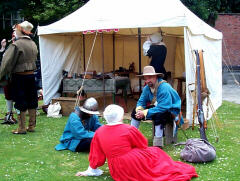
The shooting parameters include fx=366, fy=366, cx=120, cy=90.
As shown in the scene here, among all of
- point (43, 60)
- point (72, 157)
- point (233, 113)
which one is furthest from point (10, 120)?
point (233, 113)

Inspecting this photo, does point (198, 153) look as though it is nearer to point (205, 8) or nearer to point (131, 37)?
point (131, 37)

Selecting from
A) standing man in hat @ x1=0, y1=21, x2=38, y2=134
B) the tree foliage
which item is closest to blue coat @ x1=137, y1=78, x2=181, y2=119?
standing man in hat @ x1=0, y1=21, x2=38, y2=134

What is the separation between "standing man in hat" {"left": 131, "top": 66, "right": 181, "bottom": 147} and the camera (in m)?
4.90

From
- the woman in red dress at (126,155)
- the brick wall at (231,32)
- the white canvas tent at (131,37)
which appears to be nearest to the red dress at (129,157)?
the woman in red dress at (126,155)

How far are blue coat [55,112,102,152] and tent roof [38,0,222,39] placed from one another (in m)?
2.49

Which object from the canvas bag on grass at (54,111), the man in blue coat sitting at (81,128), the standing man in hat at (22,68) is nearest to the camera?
the man in blue coat sitting at (81,128)

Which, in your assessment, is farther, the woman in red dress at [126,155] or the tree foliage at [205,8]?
the tree foliage at [205,8]

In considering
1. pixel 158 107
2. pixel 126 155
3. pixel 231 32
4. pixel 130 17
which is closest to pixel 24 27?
pixel 130 17

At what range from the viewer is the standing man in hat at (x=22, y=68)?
19.0 feet

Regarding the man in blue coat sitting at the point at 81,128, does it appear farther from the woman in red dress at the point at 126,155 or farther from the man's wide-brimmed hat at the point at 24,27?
the man's wide-brimmed hat at the point at 24,27

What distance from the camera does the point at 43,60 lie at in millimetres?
8391

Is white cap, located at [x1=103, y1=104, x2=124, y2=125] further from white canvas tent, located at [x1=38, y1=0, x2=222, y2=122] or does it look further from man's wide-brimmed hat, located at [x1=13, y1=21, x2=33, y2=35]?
white canvas tent, located at [x1=38, y1=0, x2=222, y2=122]

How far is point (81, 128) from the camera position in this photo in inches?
187

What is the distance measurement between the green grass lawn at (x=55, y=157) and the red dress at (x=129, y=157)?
314mm
